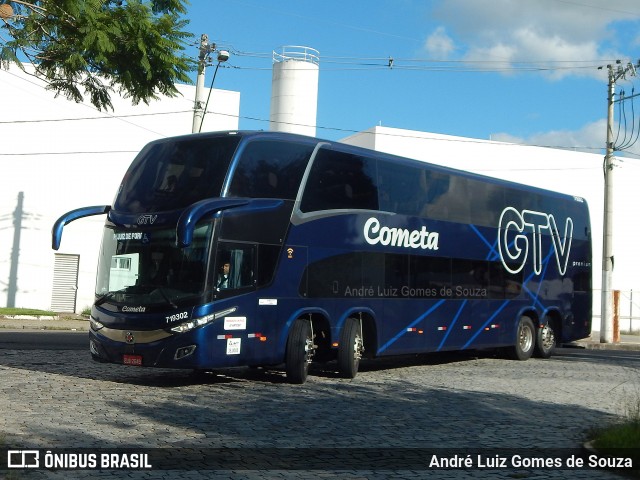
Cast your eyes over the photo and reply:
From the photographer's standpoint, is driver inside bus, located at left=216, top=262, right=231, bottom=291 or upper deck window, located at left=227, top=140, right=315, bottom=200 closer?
driver inside bus, located at left=216, top=262, right=231, bottom=291

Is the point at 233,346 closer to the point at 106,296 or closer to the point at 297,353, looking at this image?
the point at 297,353

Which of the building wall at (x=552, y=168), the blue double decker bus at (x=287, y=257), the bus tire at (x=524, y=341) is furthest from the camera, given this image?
the building wall at (x=552, y=168)

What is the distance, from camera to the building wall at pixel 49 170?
115 ft

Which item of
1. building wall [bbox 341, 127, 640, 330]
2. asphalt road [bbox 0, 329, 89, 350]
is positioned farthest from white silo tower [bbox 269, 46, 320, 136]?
asphalt road [bbox 0, 329, 89, 350]

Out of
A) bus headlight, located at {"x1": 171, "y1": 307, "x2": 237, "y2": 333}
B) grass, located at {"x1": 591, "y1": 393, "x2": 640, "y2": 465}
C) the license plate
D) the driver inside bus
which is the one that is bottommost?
grass, located at {"x1": 591, "y1": 393, "x2": 640, "y2": 465}

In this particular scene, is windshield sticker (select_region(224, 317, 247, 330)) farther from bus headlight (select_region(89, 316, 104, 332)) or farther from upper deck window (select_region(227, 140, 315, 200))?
bus headlight (select_region(89, 316, 104, 332))

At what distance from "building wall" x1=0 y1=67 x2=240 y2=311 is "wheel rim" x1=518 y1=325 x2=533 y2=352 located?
19328mm

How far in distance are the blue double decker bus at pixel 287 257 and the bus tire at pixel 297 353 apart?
2 centimetres

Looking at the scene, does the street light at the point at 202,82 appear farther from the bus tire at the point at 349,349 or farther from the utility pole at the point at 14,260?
the bus tire at the point at 349,349

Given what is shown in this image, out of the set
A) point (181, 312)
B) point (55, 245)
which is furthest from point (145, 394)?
point (55, 245)

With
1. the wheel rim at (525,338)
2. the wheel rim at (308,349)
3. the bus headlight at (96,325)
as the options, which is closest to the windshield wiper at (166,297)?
the bus headlight at (96,325)

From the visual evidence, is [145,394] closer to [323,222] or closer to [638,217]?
[323,222]

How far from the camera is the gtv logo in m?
20.0

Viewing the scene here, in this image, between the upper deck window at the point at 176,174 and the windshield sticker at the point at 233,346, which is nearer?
the windshield sticker at the point at 233,346
